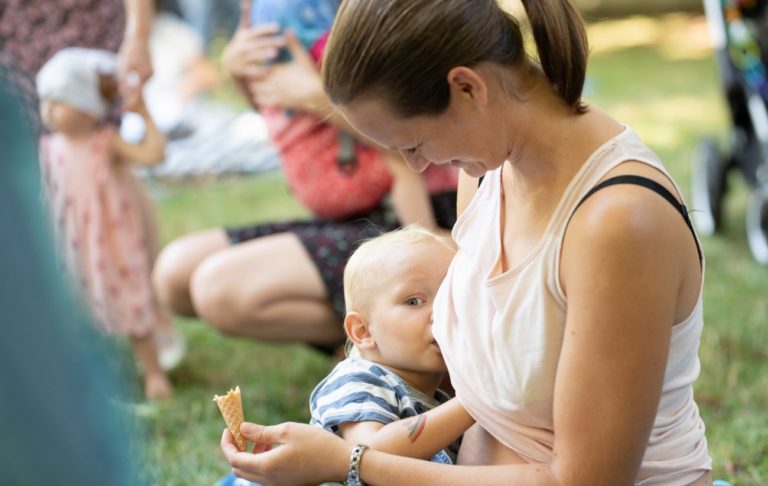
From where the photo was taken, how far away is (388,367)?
1906 mm

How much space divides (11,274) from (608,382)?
86 cm

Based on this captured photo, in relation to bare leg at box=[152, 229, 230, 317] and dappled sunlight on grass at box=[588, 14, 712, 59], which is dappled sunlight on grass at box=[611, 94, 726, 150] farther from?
bare leg at box=[152, 229, 230, 317]

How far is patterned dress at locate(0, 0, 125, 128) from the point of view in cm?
361

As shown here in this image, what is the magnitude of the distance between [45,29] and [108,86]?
346mm

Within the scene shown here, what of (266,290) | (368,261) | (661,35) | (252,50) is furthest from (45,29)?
(661,35)

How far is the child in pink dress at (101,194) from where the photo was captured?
3.40 m

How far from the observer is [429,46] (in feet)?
4.75

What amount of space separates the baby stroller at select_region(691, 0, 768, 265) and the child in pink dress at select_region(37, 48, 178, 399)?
6.96 ft

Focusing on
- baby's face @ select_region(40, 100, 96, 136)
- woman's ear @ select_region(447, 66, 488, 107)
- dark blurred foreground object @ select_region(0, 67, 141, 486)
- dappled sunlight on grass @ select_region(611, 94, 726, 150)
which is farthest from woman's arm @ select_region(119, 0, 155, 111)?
dappled sunlight on grass @ select_region(611, 94, 726, 150)

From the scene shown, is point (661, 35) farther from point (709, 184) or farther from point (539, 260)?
point (539, 260)

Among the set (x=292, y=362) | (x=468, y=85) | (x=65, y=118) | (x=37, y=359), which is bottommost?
(x=292, y=362)

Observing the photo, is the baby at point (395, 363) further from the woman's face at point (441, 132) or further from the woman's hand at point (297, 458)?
the woman's face at point (441, 132)

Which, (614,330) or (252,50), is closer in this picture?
(614,330)

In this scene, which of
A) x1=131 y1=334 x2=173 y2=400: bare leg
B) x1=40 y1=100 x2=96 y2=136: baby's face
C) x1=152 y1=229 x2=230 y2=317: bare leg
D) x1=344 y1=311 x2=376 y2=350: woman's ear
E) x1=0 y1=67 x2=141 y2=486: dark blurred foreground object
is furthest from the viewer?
x1=131 y1=334 x2=173 y2=400: bare leg
